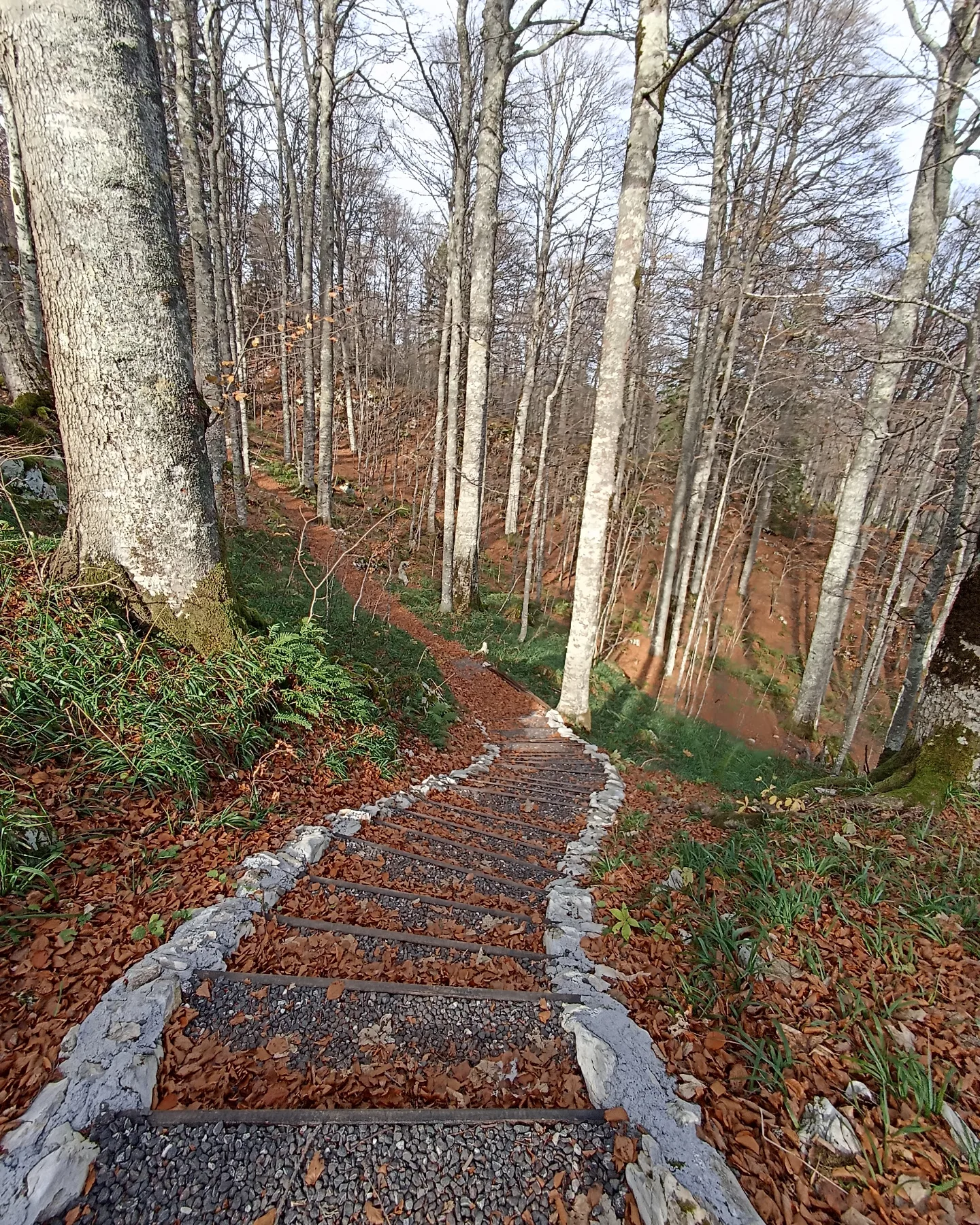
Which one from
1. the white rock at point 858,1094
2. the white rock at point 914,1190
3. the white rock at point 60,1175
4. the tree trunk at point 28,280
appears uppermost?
the tree trunk at point 28,280

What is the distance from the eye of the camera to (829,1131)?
1700 millimetres

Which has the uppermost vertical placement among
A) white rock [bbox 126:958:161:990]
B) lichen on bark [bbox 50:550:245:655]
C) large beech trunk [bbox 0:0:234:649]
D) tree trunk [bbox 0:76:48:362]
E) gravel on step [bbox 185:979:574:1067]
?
tree trunk [bbox 0:76:48:362]

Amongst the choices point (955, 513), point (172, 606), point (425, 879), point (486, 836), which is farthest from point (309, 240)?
point (425, 879)

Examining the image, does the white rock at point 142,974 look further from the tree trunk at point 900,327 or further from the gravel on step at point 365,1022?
the tree trunk at point 900,327

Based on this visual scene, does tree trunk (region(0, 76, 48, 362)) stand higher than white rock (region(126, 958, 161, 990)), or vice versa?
tree trunk (region(0, 76, 48, 362))

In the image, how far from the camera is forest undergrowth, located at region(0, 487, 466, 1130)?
208 cm

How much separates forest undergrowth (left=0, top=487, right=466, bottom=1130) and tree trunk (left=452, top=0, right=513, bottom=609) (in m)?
7.29

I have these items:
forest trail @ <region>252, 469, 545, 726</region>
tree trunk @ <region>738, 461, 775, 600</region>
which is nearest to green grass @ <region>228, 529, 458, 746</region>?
forest trail @ <region>252, 469, 545, 726</region>

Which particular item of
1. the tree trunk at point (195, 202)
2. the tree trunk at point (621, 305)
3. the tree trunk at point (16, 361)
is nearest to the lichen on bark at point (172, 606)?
the tree trunk at point (195, 202)

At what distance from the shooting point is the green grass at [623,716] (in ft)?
27.9

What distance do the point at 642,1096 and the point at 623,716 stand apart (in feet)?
29.6

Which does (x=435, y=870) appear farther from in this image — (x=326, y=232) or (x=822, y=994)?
(x=326, y=232)

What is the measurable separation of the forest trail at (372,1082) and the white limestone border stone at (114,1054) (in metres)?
0.06

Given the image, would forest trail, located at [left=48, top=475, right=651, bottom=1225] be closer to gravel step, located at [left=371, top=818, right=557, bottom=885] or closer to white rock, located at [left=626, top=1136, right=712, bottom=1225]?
white rock, located at [left=626, top=1136, right=712, bottom=1225]
